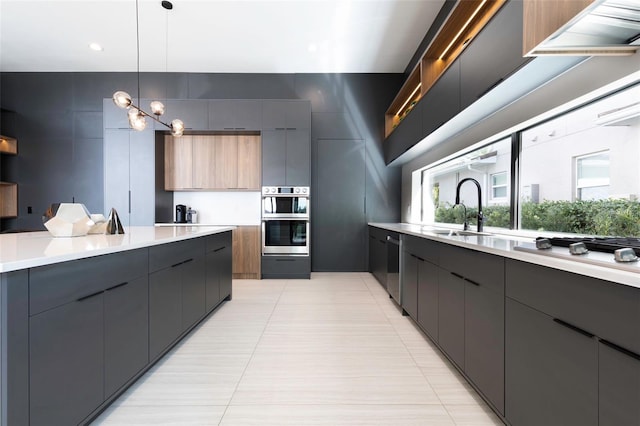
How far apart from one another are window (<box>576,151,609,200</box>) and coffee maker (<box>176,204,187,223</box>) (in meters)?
4.94

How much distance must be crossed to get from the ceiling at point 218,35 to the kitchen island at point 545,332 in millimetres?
3193

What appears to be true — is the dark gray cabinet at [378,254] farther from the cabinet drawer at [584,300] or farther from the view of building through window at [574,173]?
the cabinet drawer at [584,300]

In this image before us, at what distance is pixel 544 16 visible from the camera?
1.23 meters

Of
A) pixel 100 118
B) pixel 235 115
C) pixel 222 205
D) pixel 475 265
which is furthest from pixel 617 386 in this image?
pixel 100 118

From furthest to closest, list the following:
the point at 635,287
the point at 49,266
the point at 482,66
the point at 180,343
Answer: the point at 180,343, the point at 482,66, the point at 49,266, the point at 635,287

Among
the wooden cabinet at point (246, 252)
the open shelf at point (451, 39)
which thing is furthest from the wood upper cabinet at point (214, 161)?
the open shelf at point (451, 39)

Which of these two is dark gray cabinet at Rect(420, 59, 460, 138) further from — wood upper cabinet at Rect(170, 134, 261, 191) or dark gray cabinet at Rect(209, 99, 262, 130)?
wood upper cabinet at Rect(170, 134, 261, 191)

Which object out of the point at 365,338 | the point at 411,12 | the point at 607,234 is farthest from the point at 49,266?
the point at 411,12

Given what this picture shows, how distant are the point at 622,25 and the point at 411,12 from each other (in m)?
2.93

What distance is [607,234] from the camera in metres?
1.63

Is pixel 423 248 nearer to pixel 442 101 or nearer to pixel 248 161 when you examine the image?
pixel 442 101

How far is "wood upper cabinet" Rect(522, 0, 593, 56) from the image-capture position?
3.58 ft

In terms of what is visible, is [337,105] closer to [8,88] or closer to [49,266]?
[49,266]

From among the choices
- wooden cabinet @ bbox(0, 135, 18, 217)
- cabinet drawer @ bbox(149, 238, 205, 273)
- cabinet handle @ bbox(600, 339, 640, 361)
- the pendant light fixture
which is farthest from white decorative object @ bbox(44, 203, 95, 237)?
wooden cabinet @ bbox(0, 135, 18, 217)
